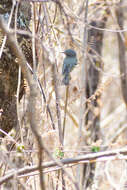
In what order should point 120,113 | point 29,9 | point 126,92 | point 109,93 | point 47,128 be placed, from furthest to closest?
point 109,93, point 120,113, point 126,92, point 29,9, point 47,128

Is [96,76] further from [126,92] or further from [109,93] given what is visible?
[109,93]

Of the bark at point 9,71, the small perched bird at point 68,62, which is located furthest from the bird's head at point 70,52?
the bark at point 9,71

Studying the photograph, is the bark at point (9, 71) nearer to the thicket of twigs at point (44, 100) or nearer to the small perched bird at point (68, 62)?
the thicket of twigs at point (44, 100)

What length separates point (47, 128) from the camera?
1.92 meters

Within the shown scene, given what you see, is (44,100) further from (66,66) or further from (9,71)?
(66,66)

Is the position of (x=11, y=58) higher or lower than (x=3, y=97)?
higher

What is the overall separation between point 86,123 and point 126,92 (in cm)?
84

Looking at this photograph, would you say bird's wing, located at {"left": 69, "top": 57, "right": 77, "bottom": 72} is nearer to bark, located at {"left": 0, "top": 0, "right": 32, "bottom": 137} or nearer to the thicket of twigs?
the thicket of twigs

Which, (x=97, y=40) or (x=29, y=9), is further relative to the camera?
(x=97, y=40)

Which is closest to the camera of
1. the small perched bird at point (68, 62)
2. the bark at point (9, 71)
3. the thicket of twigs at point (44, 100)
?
the thicket of twigs at point (44, 100)

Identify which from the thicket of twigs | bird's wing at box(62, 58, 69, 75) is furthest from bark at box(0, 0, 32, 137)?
bird's wing at box(62, 58, 69, 75)

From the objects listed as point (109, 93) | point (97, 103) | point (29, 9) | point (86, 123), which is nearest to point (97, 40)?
point (97, 103)

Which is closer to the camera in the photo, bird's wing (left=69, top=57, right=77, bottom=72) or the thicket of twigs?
the thicket of twigs

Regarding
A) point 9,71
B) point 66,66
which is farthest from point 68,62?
point 9,71
